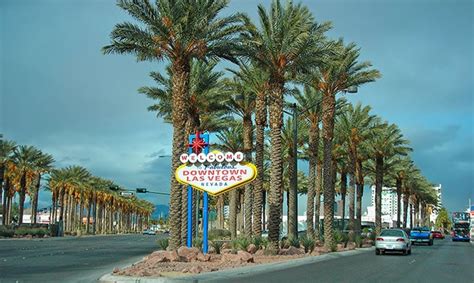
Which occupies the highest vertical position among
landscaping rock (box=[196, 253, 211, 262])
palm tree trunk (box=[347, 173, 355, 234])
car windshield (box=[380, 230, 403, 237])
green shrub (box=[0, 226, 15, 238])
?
palm tree trunk (box=[347, 173, 355, 234])

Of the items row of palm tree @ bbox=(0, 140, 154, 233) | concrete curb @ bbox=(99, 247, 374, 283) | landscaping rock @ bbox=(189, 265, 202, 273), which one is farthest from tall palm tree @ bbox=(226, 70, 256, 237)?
row of palm tree @ bbox=(0, 140, 154, 233)

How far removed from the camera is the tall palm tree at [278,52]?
3133 centimetres

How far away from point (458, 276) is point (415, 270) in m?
2.55

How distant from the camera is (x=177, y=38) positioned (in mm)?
27734

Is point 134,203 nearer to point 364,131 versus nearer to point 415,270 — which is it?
point 364,131

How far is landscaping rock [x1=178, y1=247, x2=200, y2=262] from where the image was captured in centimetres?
2481

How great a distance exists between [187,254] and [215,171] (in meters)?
4.68

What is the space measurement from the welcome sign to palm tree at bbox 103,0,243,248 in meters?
0.74

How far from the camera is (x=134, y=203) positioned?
154250 millimetres

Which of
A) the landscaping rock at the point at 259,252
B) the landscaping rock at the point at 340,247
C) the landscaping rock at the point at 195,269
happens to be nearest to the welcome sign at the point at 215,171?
the landscaping rock at the point at 259,252

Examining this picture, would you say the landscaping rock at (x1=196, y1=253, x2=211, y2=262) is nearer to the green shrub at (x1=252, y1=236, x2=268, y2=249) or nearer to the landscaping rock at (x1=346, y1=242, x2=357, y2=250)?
the green shrub at (x1=252, y1=236, x2=268, y2=249)

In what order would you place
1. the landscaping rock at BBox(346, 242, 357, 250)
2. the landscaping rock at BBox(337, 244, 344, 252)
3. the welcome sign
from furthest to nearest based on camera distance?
the landscaping rock at BBox(346, 242, 357, 250) → the landscaping rock at BBox(337, 244, 344, 252) → the welcome sign

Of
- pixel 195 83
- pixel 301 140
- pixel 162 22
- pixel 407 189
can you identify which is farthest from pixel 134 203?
pixel 162 22

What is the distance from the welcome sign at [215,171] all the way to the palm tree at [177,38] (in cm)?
74
